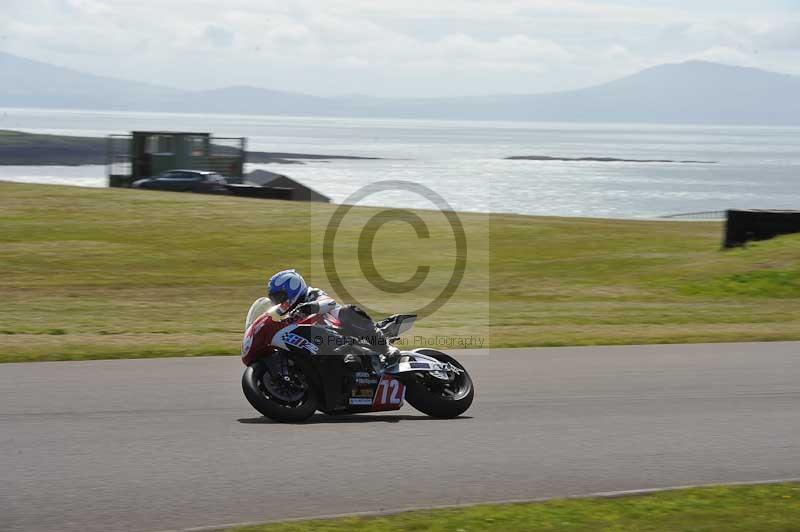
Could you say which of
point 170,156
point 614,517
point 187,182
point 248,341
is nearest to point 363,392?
point 248,341

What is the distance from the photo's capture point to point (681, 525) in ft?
22.2

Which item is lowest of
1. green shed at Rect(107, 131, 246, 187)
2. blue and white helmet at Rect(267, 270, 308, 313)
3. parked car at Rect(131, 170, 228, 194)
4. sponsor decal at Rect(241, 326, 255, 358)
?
sponsor decal at Rect(241, 326, 255, 358)

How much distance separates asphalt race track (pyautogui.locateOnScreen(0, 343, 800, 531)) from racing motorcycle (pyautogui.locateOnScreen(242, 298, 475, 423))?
193 mm

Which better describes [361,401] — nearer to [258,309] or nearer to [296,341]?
[296,341]

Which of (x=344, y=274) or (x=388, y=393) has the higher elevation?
(x=388, y=393)

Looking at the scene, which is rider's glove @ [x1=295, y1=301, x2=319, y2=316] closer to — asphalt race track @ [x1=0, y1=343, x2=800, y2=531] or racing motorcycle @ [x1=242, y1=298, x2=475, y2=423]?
racing motorcycle @ [x1=242, y1=298, x2=475, y2=423]

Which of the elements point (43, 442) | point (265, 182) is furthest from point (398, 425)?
point (265, 182)

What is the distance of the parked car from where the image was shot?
47906mm

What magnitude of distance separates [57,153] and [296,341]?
143m

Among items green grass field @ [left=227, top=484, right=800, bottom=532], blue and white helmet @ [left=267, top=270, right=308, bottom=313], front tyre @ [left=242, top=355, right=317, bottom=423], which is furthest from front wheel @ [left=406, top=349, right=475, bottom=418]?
green grass field @ [left=227, top=484, right=800, bottom=532]

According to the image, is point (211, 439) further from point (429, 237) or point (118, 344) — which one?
point (429, 237)

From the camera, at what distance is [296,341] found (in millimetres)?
9547

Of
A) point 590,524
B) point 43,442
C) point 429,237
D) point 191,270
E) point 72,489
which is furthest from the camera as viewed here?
point 429,237

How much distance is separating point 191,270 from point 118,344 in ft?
34.2
